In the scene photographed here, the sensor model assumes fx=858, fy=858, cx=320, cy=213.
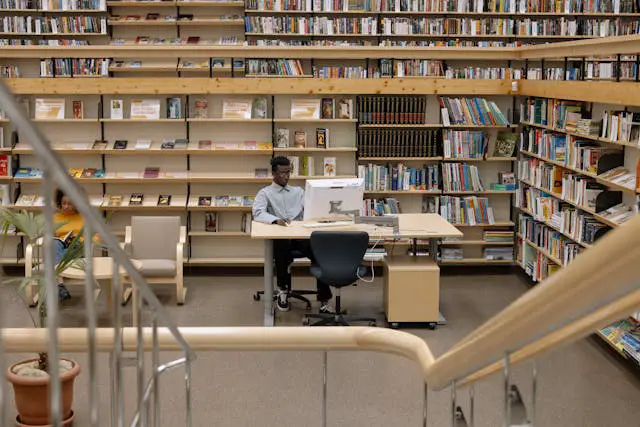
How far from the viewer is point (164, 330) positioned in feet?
7.88

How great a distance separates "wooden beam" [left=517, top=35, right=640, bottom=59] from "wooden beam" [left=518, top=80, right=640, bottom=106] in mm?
229

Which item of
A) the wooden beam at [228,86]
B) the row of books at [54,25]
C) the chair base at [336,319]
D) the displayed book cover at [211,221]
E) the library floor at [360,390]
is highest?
the row of books at [54,25]

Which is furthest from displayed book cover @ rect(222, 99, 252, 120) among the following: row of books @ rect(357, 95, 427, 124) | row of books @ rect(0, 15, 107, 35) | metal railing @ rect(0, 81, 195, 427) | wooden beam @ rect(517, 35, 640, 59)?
metal railing @ rect(0, 81, 195, 427)

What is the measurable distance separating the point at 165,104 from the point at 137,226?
151 centimetres

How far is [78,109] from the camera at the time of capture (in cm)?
849

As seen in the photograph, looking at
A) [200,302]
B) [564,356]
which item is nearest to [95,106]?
[200,302]

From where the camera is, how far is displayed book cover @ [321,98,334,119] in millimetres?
8477

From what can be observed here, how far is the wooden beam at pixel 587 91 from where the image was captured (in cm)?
570

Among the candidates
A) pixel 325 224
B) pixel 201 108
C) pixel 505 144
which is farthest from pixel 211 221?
pixel 505 144

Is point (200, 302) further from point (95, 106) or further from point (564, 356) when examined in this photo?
point (564, 356)

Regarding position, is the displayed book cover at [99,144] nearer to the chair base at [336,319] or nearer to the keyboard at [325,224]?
the keyboard at [325,224]

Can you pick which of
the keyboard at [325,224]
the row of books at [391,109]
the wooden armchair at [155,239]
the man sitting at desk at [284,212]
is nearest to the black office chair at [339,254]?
the keyboard at [325,224]

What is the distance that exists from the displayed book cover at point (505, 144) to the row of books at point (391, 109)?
83cm

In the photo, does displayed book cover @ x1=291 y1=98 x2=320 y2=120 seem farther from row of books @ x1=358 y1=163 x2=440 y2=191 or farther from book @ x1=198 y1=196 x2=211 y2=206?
book @ x1=198 y1=196 x2=211 y2=206
